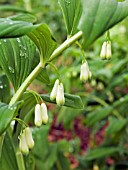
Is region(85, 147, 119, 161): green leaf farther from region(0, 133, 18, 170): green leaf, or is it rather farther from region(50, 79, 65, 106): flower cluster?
region(50, 79, 65, 106): flower cluster

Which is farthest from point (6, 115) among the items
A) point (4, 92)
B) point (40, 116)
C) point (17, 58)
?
point (4, 92)

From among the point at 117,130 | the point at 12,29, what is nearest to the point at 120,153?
the point at 117,130

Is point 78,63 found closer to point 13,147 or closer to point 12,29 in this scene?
point 13,147

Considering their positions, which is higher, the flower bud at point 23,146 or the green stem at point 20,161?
the flower bud at point 23,146

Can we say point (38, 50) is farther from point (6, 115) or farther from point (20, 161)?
point (20, 161)

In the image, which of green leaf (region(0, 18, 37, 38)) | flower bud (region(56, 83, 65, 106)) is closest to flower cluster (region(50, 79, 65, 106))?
flower bud (region(56, 83, 65, 106))

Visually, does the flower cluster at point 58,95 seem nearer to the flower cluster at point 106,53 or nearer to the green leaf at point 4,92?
the flower cluster at point 106,53

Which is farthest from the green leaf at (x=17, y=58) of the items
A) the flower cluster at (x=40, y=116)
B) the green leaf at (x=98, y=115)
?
the green leaf at (x=98, y=115)
